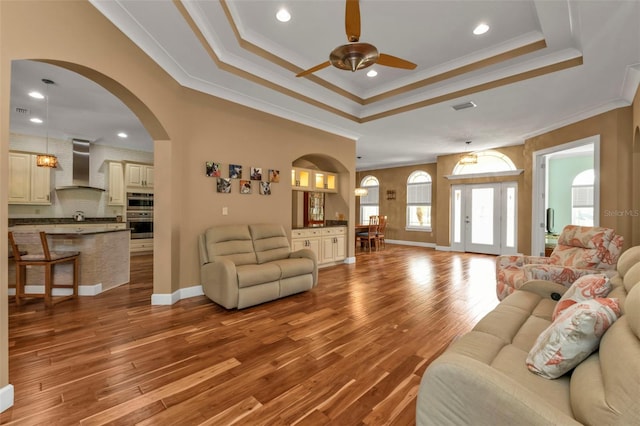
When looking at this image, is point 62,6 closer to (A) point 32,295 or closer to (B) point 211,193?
(B) point 211,193

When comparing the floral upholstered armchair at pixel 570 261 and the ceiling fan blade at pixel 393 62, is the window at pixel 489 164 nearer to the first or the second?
the floral upholstered armchair at pixel 570 261

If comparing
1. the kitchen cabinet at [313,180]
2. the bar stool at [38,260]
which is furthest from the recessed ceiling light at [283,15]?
the bar stool at [38,260]

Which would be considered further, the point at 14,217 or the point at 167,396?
the point at 14,217

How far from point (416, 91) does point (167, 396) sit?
4.88m

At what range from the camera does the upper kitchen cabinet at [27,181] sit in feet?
19.4

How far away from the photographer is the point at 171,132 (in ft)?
12.0

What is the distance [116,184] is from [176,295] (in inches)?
192

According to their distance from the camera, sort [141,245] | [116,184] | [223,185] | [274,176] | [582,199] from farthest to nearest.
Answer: [582,199], [141,245], [116,184], [274,176], [223,185]

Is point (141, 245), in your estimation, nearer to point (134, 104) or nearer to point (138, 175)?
point (138, 175)

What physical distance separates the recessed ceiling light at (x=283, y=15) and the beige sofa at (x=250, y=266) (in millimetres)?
2649

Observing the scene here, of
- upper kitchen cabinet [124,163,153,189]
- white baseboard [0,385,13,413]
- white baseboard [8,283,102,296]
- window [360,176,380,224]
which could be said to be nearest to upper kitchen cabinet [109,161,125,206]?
upper kitchen cabinet [124,163,153,189]

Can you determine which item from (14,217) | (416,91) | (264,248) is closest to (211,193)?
(264,248)

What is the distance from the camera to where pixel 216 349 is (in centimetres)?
253

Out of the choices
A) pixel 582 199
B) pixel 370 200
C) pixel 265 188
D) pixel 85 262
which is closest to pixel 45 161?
pixel 85 262
